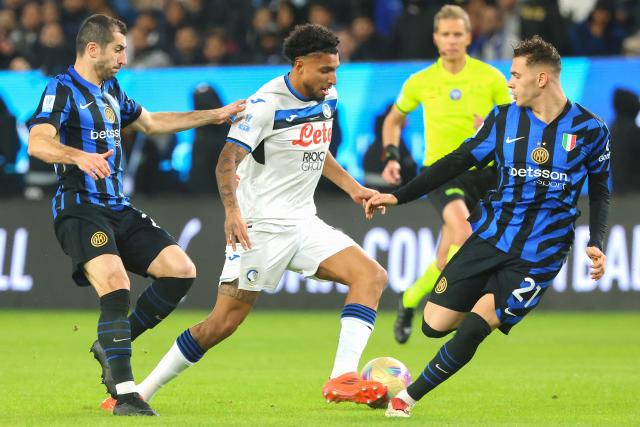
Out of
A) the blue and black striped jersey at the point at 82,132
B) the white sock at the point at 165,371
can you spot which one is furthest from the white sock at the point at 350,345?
the blue and black striped jersey at the point at 82,132

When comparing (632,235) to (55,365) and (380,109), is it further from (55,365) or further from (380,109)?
(55,365)

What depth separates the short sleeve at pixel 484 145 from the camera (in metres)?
7.39

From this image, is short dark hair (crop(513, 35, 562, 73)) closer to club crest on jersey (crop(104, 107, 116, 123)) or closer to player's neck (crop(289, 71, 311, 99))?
player's neck (crop(289, 71, 311, 99))

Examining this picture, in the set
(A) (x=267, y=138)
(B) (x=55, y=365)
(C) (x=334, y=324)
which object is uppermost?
(A) (x=267, y=138)

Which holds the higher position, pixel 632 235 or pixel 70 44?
pixel 70 44

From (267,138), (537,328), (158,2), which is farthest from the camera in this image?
(158,2)

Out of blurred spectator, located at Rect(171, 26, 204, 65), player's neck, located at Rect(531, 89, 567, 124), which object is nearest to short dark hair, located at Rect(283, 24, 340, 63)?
player's neck, located at Rect(531, 89, 567, 124)

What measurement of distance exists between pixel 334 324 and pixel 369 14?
237 inches

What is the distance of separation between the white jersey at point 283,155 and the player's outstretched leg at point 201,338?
0.53 meters

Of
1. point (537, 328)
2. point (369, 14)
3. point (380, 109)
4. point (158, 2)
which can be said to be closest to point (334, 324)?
point (537, 328)

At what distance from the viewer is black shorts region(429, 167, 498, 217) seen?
10906 mm

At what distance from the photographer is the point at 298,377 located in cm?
950

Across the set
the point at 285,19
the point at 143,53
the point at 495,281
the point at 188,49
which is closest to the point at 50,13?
the point at 143,53

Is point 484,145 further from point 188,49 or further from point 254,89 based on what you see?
point 188,49
